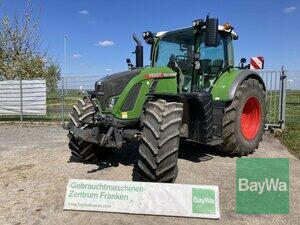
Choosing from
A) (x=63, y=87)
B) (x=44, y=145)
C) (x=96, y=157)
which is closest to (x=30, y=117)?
(x=63, y=87)

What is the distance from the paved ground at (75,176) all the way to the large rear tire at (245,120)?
327 millimetres

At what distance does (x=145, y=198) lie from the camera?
479cm

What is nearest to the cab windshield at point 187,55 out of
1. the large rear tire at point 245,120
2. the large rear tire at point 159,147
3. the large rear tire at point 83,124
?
the large rear tire at point 245,120

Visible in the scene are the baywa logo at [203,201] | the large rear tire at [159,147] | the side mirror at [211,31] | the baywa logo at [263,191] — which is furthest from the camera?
the side mirror at [211,31]

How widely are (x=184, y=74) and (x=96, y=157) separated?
7.65 ft

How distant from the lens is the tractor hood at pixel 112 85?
6.48m

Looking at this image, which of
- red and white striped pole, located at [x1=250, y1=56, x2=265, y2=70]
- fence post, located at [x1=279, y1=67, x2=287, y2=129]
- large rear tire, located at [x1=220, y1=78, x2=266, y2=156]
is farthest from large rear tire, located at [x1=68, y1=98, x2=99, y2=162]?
red and white striped pole, located at [x1=250, y1=56, x2=265, y2=70]

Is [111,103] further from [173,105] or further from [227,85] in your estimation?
[227,85]

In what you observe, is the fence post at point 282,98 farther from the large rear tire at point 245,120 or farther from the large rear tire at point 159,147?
the large rear tire at point 159,147

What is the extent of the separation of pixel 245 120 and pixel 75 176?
4100mm

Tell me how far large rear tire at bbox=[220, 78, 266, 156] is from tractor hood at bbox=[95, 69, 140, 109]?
6.94 feet

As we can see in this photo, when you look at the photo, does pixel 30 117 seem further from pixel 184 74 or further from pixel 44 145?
pixel 184 74

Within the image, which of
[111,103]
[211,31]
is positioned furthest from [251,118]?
[111,103]

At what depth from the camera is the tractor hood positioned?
6477 millimetres
